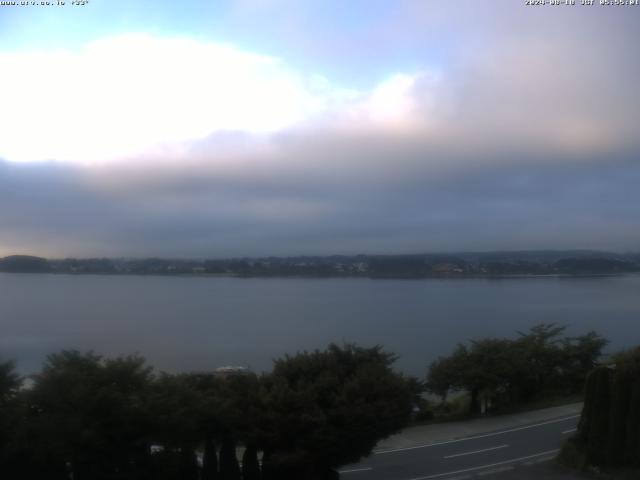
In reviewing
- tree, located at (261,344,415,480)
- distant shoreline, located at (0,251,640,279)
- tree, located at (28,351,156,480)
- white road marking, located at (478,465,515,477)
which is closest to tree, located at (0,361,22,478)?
tree, located at (28,351,156,480)

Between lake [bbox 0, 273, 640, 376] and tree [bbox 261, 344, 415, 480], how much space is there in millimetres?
8627

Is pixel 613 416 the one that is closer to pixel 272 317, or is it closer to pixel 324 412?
pixel 324 412

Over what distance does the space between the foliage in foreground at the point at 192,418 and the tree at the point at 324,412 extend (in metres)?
0.02

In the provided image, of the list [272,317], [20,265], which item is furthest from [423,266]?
[20,265]

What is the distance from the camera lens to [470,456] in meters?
17.1

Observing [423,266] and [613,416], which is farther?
[423,266]

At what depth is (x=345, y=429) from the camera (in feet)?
40.8

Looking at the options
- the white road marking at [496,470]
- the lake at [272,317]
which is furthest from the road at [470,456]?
the lake at [272,317]

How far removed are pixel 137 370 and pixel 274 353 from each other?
25.5 m

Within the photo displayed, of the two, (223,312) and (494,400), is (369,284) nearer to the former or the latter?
(223,312)

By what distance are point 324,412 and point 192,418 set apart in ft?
8.52

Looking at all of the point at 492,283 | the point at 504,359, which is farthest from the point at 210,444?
the point at 492,283

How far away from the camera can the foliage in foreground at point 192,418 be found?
1087 cm

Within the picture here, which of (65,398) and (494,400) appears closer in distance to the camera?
(65,398)
